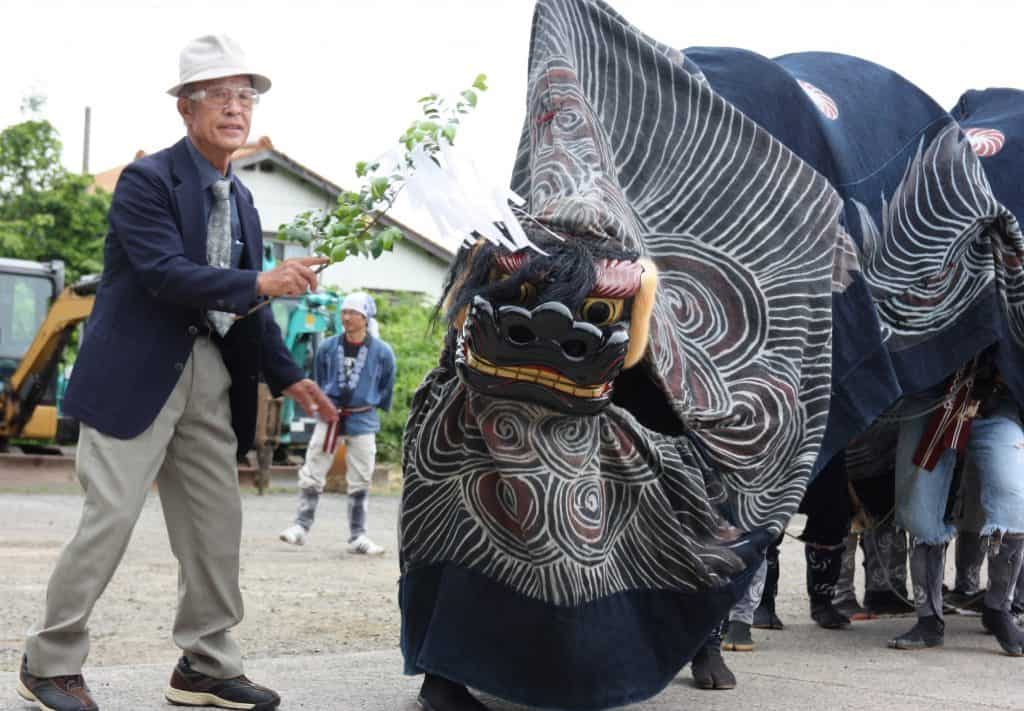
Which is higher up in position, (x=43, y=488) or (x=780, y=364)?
(x=780, y=364)

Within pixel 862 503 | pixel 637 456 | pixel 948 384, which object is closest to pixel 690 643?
pixel 637 456

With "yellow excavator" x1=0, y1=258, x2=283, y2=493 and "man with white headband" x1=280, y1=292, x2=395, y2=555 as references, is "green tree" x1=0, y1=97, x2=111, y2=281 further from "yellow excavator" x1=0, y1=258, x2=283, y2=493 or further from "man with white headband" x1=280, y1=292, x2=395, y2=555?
"man with white headband" x1=280, y1=292, x2=395, y2=555

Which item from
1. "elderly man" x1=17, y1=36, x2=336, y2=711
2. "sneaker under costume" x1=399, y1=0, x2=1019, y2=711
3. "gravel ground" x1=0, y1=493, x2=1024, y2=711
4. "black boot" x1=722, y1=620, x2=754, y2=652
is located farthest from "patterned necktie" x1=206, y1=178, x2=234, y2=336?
"black boot" x1=722, y1=620, x2=754, y2=652

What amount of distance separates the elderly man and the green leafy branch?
0.59 feet

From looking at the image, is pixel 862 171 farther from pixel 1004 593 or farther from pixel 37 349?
pixel 37 349

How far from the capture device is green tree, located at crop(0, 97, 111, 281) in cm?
3003

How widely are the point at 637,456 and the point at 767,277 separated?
1094 millimetres

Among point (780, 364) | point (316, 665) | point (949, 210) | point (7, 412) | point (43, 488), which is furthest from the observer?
point (7, 412)

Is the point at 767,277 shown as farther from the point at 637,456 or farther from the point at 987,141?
the point at 987,141

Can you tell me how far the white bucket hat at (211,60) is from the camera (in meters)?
4.73

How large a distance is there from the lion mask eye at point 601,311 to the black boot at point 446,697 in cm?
127

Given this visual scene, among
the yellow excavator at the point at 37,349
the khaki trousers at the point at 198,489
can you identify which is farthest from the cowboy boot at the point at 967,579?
the yellow excavator at the point at 37,349

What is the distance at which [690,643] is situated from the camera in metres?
4.93

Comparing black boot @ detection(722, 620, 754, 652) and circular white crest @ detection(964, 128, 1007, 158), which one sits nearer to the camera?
black boot @ detection(722, 620, 754, 652)
